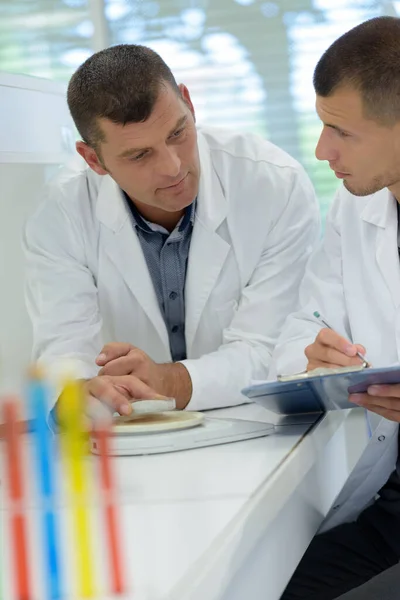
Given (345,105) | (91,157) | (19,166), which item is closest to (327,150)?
(345,105)

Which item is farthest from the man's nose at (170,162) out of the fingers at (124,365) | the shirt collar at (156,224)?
the fingers at (124,365)

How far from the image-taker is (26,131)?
2035 millimetres

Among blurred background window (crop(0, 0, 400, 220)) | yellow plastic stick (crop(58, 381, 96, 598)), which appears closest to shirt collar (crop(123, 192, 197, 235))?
blurred background window (crop(0, 0, 400, 220))

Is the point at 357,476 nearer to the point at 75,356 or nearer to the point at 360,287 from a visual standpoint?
the point at 360,287

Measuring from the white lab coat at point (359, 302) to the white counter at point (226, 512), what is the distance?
0.08 m

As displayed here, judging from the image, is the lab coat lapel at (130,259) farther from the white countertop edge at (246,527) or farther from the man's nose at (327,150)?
the white countertop edge at (246,527)

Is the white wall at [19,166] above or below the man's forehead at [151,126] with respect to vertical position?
below

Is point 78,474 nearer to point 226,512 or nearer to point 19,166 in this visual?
point 226,512

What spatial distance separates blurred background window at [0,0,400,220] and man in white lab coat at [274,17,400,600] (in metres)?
1.29

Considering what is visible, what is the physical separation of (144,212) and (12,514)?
146 centimetres

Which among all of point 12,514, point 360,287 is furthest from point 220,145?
point 12,514

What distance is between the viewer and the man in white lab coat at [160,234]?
5.70 ft

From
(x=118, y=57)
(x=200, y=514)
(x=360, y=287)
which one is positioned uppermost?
(x=118, y=57)

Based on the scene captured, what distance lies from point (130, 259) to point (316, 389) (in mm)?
721
